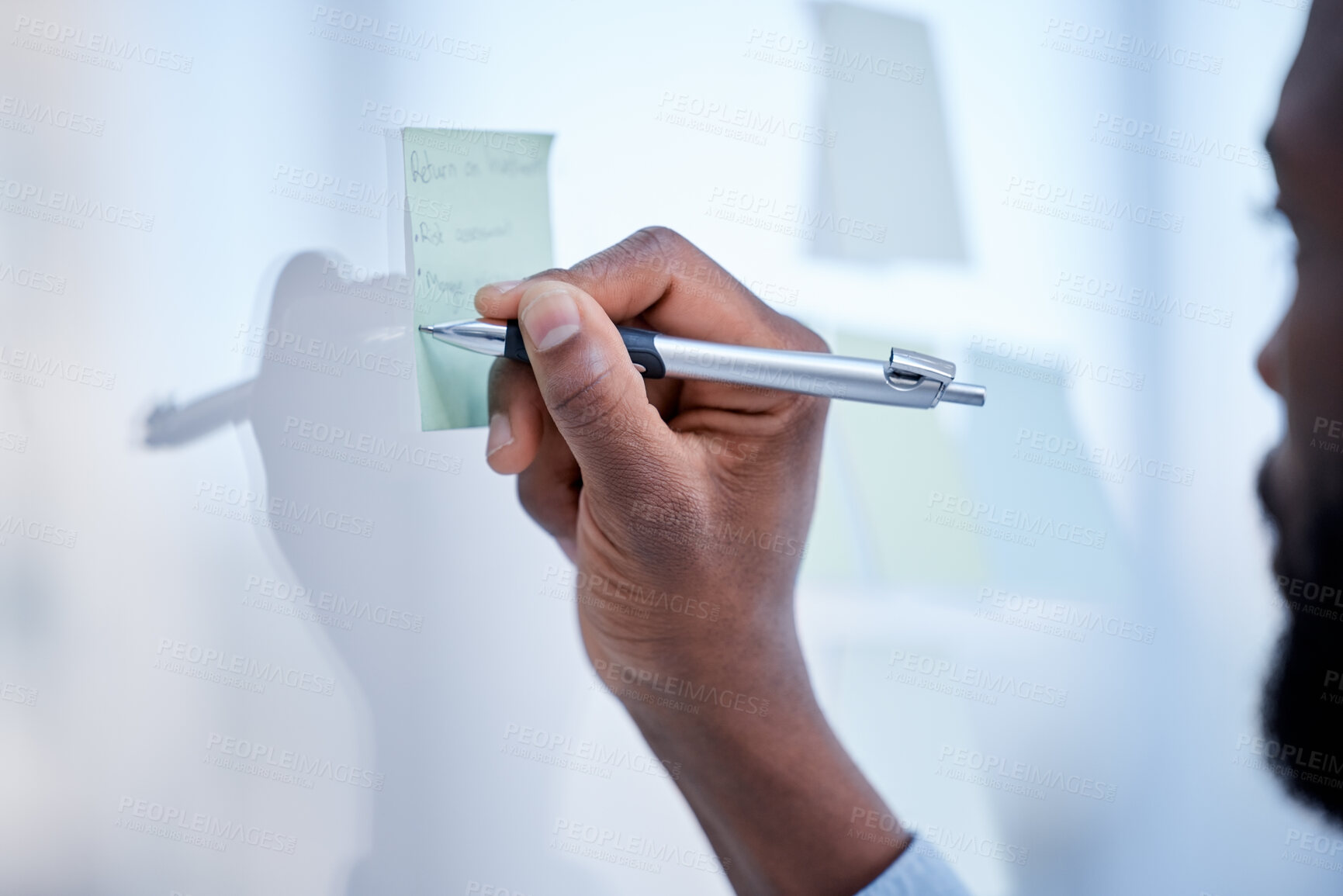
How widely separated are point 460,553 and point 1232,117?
2.18 feet

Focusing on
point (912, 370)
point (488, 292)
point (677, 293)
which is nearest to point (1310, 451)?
point (912, 370)

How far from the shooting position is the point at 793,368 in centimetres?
43

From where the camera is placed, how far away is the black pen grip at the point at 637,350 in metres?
0.41

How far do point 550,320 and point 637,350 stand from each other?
0.06 m

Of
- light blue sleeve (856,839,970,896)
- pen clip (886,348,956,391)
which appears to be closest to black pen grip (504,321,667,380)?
pen clip (886,348,956,391)

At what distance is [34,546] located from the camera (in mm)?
420

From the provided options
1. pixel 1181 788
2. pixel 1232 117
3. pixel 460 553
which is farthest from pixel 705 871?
pixel 1232 117

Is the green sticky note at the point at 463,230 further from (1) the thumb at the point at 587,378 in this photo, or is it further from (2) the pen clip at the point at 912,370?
(2) the pen clip at the point at 912,370

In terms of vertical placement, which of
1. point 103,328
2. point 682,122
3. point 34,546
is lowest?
point 34,546

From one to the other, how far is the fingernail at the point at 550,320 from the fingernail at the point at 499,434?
0.30ft

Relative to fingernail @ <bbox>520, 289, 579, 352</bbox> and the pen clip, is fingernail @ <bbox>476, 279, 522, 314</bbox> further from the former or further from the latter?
the pen clip

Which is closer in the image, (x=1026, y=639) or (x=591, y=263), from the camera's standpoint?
(x=591, y=263)

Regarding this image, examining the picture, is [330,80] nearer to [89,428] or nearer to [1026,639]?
[89,428]

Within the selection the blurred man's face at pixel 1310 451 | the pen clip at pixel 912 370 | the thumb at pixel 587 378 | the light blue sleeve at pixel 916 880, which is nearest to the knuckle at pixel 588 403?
the thumb at pixel 587 378
